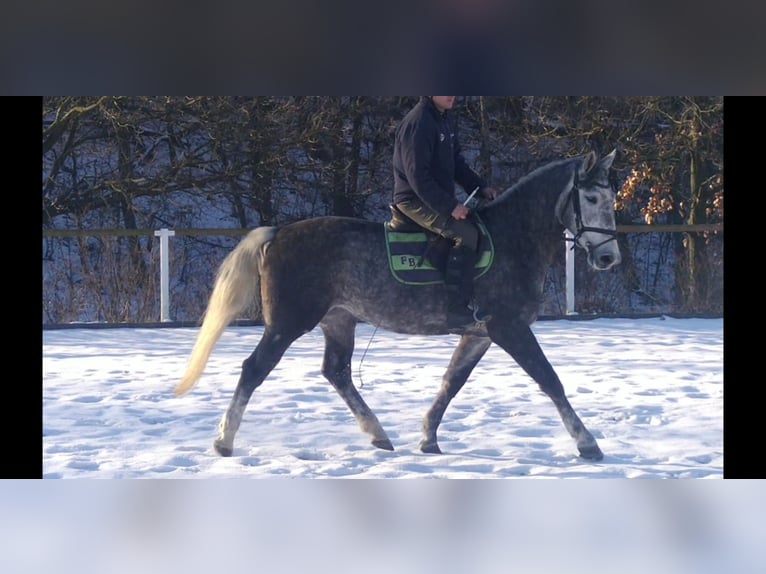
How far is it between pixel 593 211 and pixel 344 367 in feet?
5.21

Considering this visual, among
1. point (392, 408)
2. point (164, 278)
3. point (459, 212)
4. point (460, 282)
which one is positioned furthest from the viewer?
point (164, 278)

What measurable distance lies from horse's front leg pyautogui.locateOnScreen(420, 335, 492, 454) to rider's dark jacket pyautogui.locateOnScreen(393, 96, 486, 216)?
82cm

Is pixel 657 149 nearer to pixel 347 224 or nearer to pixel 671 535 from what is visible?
pixel 347 224

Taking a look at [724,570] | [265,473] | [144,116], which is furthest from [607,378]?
[144,116]

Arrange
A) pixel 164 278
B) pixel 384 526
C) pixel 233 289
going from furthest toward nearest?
1. pixel 164 278
2. pixel 233 289
3. pixel 384 526

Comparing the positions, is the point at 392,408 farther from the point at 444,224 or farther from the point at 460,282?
the point at 444,224

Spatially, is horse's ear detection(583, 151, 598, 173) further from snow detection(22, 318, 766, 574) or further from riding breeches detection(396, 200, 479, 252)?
snow detection(22, 318, 766, 574)

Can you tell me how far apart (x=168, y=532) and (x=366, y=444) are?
5.57ft

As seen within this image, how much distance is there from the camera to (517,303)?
20.3 ft

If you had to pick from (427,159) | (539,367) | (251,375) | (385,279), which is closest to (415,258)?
(385,279)

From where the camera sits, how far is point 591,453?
6.19 m

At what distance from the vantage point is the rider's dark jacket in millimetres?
6047

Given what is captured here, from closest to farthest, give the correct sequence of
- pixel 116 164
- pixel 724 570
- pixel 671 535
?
pixel 724 570 → pixel 671 535 → pixel 116 164

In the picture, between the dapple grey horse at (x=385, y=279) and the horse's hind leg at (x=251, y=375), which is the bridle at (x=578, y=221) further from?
the horse's hind leg at (x=251, y=375)
